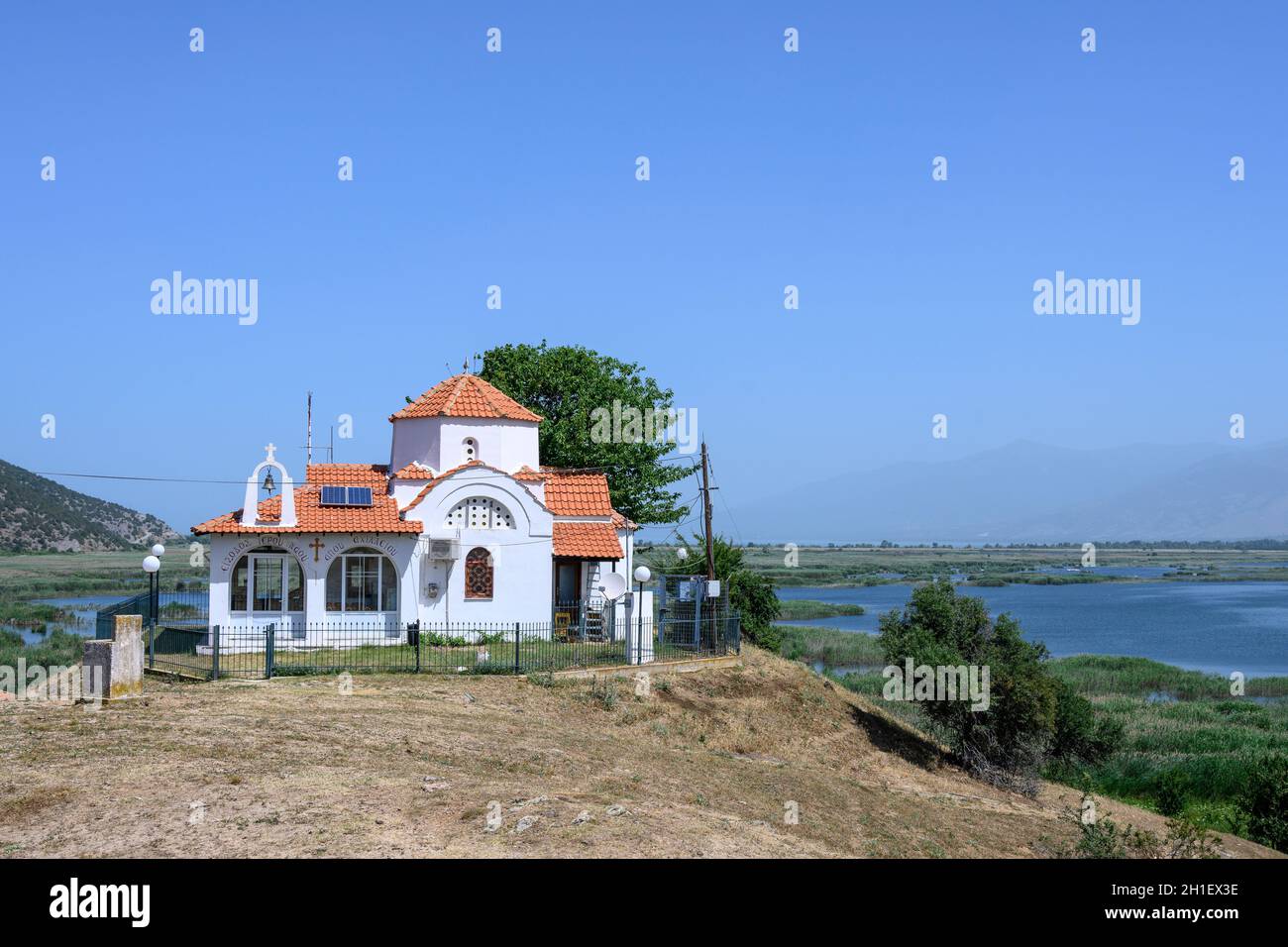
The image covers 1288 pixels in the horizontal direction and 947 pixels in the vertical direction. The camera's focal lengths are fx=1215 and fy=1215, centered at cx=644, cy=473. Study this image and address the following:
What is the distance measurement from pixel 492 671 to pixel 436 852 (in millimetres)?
13939

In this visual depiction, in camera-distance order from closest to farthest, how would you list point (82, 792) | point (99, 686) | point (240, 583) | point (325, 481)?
point (82, 792) < point (99, 686) < point (240, 583) < point (325, 481)

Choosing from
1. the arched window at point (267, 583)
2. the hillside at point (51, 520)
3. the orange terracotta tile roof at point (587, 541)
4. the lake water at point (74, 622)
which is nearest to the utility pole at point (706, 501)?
the orange terracotta tile roof at point (587, 541)

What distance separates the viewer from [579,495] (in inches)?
1340

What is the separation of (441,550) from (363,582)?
6.88ft

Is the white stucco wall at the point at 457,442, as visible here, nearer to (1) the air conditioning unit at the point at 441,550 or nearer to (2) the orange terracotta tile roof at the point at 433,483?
(2) the orange terracotta tile roof at the point at 433,483

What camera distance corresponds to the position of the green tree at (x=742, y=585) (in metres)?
42.8

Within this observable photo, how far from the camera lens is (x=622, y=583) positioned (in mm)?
31078

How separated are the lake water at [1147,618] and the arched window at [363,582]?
24821 millimetres

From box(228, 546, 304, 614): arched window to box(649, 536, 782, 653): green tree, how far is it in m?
15.7

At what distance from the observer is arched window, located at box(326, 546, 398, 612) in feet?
97.3

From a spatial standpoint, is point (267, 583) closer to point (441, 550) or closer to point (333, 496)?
point (333, 496)

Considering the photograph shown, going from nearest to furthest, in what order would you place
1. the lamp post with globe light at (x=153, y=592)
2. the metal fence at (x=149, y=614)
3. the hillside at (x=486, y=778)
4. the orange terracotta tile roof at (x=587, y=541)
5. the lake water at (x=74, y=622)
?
the hillside at (x=486, y=778) < the lamp post with globe light at (x=153, y=592) < the metal fence at (x=149, y=614) < the orange terracotta tile roof at (x=587, y=541) < the lake water at (x=74, y=622)
